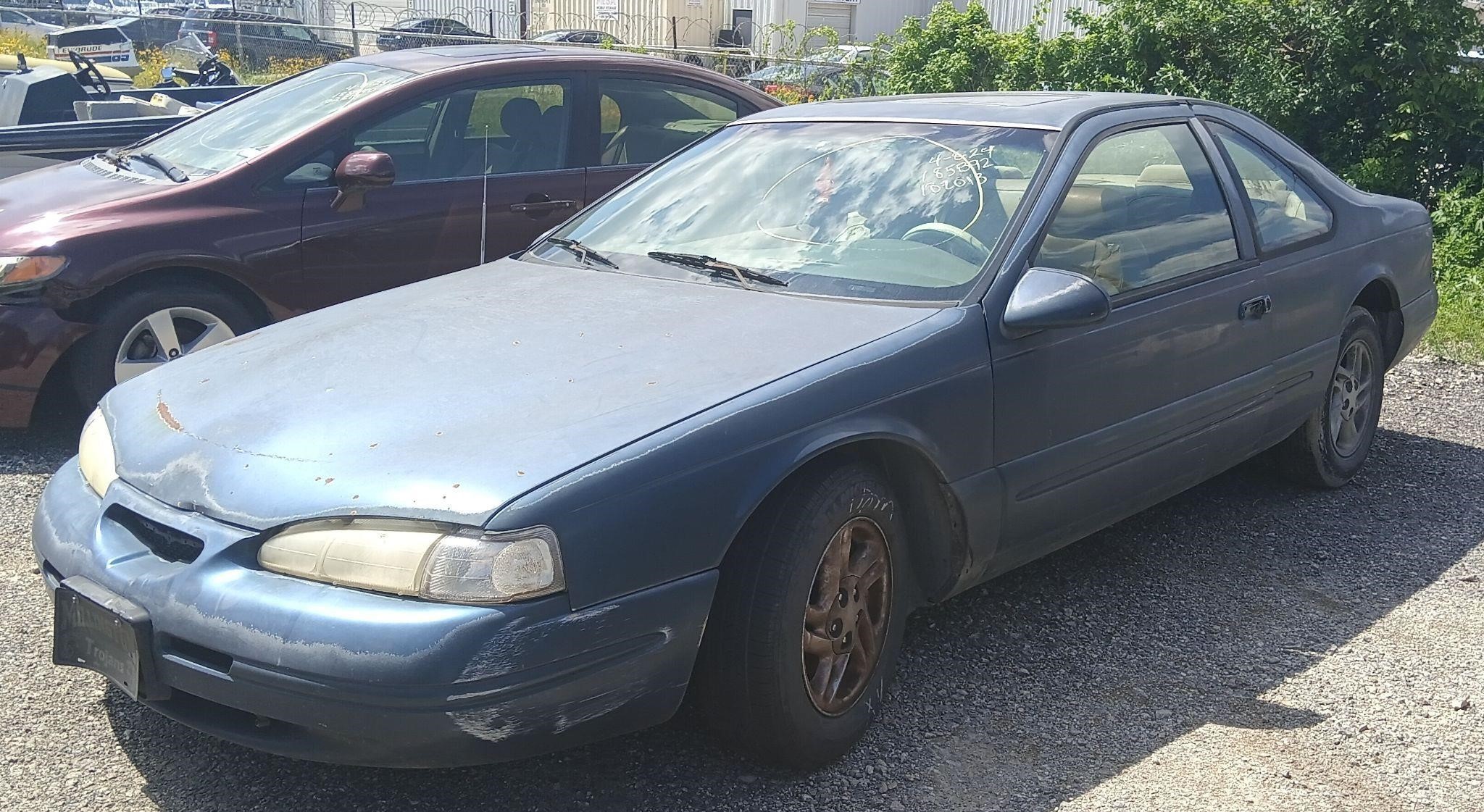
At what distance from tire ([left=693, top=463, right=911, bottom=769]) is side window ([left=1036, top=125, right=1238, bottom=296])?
0.99 metres

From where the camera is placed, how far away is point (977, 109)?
13.8 feet

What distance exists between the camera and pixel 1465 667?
3805mm

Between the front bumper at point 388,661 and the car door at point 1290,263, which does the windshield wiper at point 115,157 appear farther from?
the car door at point 1290,263

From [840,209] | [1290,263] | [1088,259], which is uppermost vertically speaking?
[840,209]

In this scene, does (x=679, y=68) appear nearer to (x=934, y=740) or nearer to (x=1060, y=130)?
(x=1060, y=130)

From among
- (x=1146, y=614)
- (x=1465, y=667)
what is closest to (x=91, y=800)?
(x=1146, y=614)

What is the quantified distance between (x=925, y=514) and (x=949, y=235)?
79cm

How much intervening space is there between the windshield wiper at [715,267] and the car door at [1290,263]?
173 centimetres

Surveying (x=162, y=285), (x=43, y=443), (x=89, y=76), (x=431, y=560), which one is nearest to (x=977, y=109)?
(x=431, y=560)

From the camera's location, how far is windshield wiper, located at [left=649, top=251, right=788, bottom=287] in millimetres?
3717

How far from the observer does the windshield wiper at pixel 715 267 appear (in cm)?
372

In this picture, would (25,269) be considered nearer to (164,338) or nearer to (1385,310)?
(164,338)

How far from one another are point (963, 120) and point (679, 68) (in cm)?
291

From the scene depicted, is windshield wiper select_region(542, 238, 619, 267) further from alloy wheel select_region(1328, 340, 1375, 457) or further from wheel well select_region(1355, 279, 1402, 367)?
wheel well select_region(1355, 279, 1402, 367)
